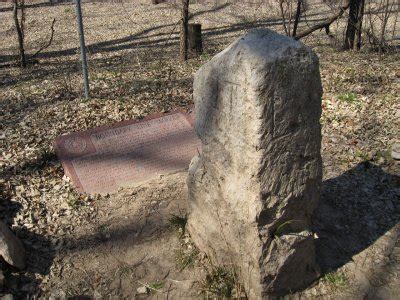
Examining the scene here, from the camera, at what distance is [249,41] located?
6.88ft

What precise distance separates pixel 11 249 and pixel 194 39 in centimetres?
490

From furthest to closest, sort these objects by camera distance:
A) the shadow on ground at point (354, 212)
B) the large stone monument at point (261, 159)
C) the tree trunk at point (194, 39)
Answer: the tree trunk at point (194, 39), the shadow on ground at point (354, 212), the large stone monument at point (261, 159)

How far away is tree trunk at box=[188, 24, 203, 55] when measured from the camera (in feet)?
22.5

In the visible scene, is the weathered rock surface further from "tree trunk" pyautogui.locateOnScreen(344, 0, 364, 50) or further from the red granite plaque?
"tree trunk" pyautogui.locateOnScreen(344, 0, 364, 50)

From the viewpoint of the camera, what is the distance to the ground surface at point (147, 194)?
298 cm

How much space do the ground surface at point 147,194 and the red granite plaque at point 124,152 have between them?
16 cm

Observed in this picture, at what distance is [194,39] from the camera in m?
6.98

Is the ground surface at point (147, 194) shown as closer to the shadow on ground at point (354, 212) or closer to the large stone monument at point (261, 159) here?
the shadow on ground at point (354, 212)

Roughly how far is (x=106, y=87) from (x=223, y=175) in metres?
3.62

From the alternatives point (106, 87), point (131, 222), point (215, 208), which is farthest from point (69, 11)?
point (215, 208)

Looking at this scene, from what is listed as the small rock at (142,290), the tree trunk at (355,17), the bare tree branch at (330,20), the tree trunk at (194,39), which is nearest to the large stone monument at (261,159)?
the small rock at (142,290)

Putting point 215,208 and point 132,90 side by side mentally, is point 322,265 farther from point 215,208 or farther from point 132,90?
point 132,90

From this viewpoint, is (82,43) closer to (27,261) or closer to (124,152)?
(124,152)

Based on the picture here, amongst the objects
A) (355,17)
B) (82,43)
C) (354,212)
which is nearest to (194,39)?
(355,17)
